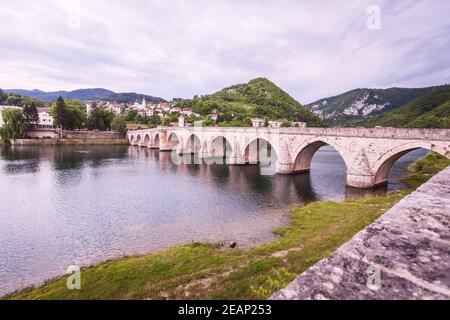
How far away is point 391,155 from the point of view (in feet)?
90.5

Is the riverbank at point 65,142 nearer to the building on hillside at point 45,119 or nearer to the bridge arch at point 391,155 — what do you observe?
the building on hillside at point 45,119

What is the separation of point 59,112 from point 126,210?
86.2 meters

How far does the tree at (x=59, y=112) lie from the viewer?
302ft

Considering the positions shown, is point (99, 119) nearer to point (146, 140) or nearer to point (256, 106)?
point (146, 140)

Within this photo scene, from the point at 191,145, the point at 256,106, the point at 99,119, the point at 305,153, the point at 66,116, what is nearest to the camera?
the point at 305,153

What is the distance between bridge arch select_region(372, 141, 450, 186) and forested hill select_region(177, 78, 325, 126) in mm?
83376

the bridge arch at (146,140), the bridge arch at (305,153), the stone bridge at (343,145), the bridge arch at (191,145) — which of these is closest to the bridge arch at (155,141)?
the bridge arch at (146,140)

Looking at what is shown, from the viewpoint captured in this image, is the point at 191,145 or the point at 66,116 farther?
the point at 66,116

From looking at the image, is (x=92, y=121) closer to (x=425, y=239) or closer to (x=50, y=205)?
(x=50, y=205)

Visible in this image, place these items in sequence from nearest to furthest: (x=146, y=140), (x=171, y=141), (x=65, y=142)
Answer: (x=171, y=141) < (x=65, y=142) < (x=146, y=140)

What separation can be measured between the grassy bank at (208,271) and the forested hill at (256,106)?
320 feet

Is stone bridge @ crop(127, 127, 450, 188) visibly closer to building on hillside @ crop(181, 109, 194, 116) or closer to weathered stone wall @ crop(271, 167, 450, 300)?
weathered stone wall @ crop(271, 167, 450, 300)

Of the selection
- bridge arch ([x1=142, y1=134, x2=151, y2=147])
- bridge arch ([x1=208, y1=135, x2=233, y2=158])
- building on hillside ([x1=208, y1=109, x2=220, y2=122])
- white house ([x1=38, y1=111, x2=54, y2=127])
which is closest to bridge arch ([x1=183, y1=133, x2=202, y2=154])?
bridge arch ([x1=208, y1=135, x2=233, y2=158])

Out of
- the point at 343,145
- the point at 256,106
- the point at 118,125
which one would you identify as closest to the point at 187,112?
the point at 118,125
